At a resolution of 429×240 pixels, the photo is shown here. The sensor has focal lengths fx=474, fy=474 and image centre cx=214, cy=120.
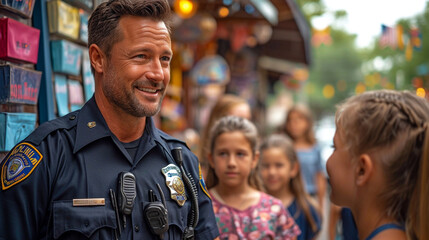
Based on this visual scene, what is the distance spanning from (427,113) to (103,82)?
1.50m

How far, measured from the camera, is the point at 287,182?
5004 millimetres

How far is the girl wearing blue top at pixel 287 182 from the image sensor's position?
4832 millimetres

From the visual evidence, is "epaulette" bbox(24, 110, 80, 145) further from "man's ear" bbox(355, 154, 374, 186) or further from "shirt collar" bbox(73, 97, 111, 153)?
"man's ear" bbox(355, 154, 374, 186)

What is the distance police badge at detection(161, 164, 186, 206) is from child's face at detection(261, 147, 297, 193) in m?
2.59

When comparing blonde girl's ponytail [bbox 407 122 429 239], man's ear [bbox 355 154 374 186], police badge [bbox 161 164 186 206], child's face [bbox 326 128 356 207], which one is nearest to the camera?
blonde girl's ponytail [bbox 407 122 429 239]

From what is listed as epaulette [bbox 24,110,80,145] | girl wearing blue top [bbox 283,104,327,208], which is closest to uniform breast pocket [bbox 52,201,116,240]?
epaulette [bbox 24,110,80,145]

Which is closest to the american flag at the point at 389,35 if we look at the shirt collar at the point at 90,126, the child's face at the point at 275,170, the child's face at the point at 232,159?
the child's face at the point at 275,170

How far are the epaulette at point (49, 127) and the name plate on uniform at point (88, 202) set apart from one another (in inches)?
12.2

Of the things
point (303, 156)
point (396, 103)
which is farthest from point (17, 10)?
point (303, 156)

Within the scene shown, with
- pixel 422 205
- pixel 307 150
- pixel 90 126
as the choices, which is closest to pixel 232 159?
pixel 90 126

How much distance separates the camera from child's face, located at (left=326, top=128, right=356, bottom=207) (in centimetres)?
205

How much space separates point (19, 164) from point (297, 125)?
17.5 feet

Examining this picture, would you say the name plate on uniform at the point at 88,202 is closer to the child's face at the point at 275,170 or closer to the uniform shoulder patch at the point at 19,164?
the uniform shoulder patch at the point at 19,164

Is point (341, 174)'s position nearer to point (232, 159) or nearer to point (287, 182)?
point (232, 159)
